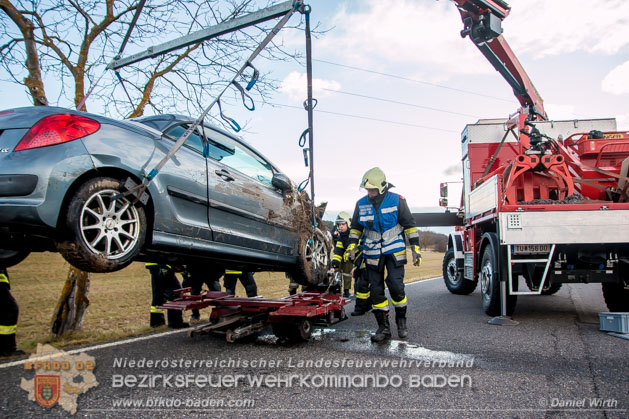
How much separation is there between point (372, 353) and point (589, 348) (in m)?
2.08

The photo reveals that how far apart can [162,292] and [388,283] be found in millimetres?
2867

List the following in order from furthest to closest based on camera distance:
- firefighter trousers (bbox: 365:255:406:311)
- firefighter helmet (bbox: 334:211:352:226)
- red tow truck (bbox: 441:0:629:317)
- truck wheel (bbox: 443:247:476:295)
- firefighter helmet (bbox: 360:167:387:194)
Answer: truck wheel (bbox: 443:247:476:295), firefighter helmet (bbox: 334:211:352:226), red tow truck (bbox: 441:0:629:317), firefighter helmet (bbox: 360:167:387:194), firefighter trousers (bbox: 365:255:406:311)

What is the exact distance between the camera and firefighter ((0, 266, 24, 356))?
4.13 meters

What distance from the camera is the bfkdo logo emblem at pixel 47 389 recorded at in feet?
9.55

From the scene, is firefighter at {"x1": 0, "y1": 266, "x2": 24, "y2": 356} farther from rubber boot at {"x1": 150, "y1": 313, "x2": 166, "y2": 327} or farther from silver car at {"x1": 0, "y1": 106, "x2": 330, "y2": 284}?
rubber boot at {"x1": 150, "y1": 313, "x2": 166, "y2": 327}

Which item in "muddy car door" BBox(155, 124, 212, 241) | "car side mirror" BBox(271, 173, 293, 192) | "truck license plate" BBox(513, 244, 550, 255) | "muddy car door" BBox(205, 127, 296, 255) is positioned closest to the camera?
"muddy car door" BBox(155, 124, 212, 241)

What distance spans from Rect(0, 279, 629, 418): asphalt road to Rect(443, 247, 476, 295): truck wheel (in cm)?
384

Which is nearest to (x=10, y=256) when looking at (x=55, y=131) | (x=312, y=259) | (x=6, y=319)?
(x=6, y=319)

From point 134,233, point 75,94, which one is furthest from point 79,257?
point 75,94

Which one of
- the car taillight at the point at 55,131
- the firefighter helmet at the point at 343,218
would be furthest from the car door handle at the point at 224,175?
the firefighter helmet at the point at 343,218

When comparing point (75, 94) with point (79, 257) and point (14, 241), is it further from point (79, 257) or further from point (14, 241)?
point (79, 257)

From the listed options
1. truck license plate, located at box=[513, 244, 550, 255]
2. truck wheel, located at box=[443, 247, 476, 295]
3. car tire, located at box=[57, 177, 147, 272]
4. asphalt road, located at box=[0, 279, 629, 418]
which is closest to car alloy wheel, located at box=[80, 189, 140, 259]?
car tire, located at box=[57, 177, 147, 272]

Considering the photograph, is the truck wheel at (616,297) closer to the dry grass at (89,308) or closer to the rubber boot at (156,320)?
the rubber boot at (156,320)

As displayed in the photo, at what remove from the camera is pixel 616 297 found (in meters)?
6.20
